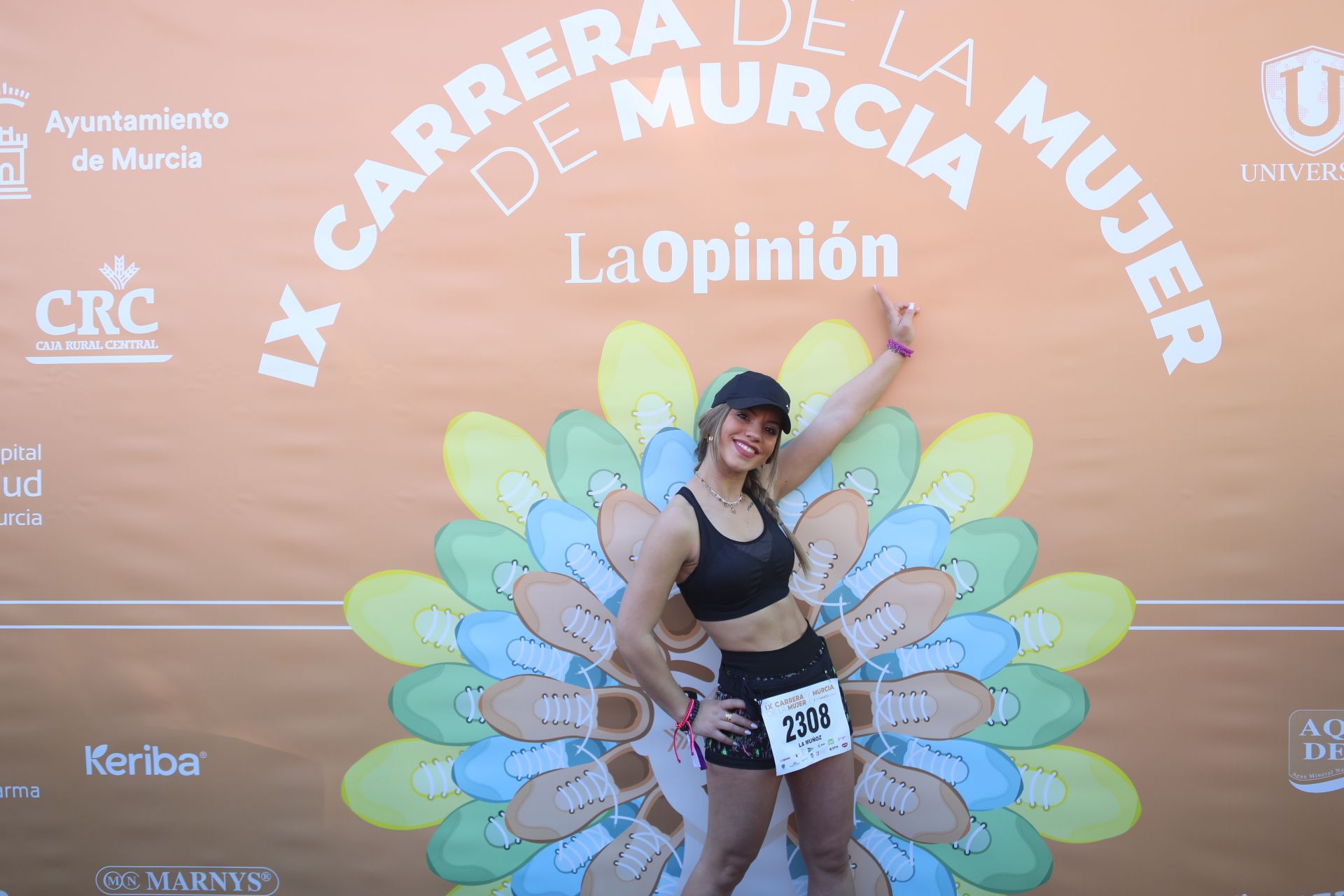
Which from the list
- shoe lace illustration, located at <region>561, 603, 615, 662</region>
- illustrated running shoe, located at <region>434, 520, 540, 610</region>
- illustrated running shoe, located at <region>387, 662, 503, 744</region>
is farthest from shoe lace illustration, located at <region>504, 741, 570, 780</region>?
illustrated running shoe, located at <region>434, 520, 540, 610</region>

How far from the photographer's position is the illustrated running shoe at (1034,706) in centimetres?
272

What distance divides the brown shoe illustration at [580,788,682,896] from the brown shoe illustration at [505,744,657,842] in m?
0.08

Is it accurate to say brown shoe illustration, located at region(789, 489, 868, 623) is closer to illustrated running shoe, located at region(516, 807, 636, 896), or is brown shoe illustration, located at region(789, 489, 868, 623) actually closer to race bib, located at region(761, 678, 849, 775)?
race bib, located at region(761, 678, 849, 775)

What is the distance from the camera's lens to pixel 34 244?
285 cm

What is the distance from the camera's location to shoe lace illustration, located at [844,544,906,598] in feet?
8.98

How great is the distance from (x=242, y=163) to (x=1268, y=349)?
135 inches

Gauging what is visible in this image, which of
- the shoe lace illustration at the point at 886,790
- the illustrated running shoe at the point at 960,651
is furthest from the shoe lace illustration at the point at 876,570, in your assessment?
the shoe lace illustration at the point at 886,790

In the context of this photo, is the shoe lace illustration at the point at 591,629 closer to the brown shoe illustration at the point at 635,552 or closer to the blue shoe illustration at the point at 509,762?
the brown shoe illustration at the point at 635,552

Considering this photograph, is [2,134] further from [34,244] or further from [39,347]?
[39,347]

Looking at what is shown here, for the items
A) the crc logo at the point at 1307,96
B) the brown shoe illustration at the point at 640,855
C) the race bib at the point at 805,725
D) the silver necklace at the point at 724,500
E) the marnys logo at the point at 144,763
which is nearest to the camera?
the race bib at the point at 805,725

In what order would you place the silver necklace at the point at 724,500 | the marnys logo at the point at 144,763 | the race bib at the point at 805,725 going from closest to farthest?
the race bib at the point at 805,725, the silver necklace at the point at 724,500, the marnys logo at the point at 144,763

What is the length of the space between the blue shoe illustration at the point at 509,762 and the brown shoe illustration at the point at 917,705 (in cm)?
87

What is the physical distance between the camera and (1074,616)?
2717 millimetres

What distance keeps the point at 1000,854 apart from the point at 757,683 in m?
1.12
